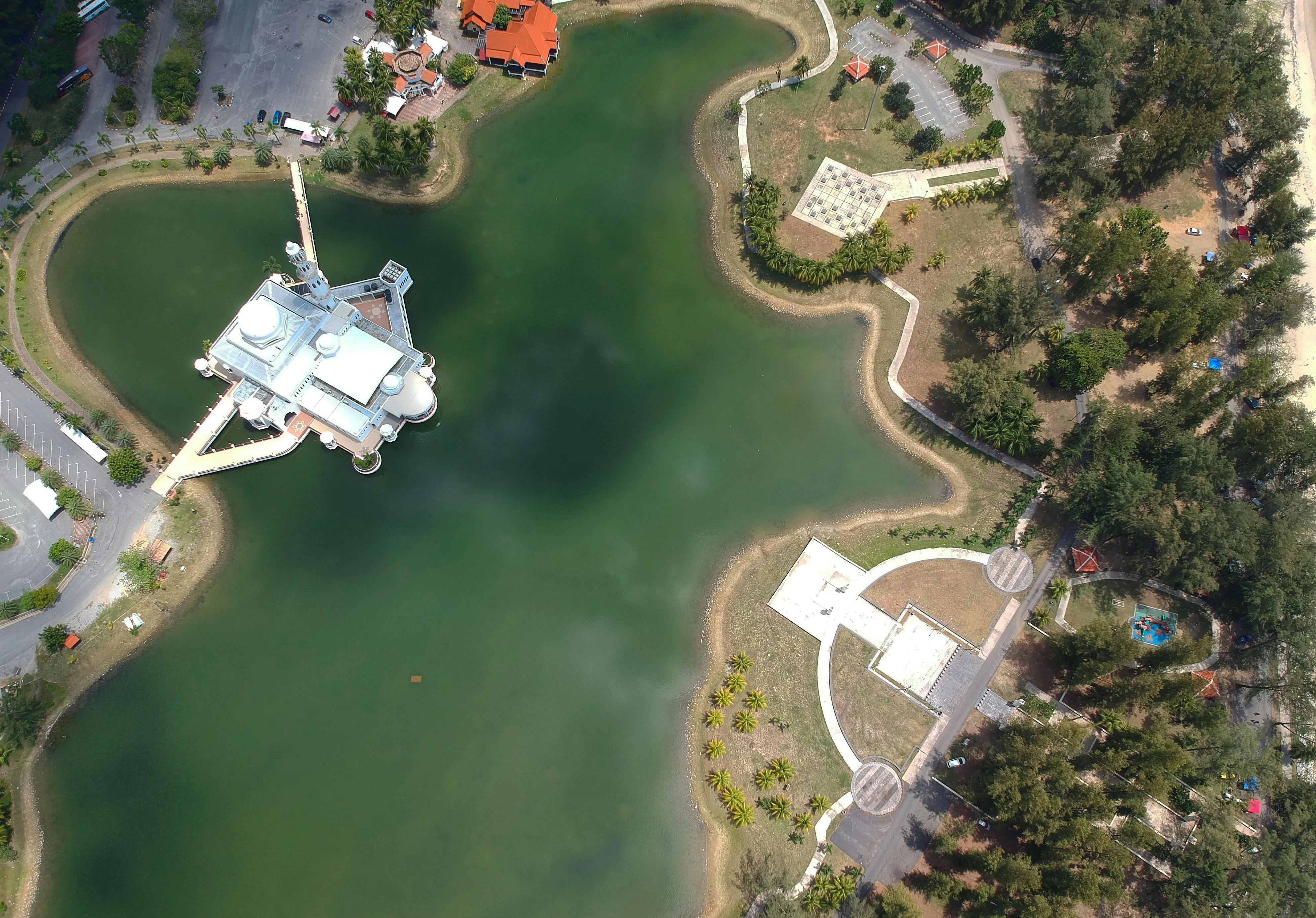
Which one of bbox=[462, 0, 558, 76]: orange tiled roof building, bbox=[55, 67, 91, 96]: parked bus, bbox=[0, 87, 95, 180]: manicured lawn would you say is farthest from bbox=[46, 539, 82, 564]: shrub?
Answer: bbox=[462, 0, 558, 76]: orange tiled roof building

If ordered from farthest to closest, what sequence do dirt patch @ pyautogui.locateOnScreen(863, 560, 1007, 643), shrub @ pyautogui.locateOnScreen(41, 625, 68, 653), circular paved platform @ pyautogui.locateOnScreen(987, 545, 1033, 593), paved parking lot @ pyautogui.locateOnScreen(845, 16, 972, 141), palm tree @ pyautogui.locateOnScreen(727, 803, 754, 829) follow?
paved parking lot @ pyautogui.locateOnScreen(845, 16, 972, 141) < circular paved platform @ pyautogui.locateOnScreen(987, 545, 1033, 593) < dirt patch @ pyautogui.locateOnScreen(863, 560, 1007, 643) < shrub @ pyautogui.locateOnScreen(41, 625, 68, 653) < palm tree @ pyautogui.locateOnScreen(727, 803, 754, 829)

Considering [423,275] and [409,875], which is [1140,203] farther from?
[409,875]

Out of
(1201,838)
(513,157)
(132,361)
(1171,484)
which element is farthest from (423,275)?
(1201,838)

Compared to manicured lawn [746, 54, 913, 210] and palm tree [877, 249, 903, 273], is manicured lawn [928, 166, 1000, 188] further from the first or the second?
palm tree [877, 249, 903, 273]

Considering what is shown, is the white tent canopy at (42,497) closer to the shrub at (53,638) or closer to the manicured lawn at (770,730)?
the shrub at (53,638)

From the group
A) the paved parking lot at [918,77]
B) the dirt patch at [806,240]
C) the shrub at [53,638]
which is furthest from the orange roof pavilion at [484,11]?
the shrub at [53,638]
